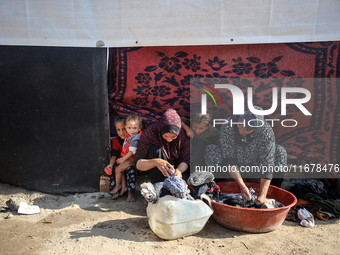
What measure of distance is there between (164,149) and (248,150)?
83cm

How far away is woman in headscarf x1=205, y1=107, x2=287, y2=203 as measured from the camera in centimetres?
267

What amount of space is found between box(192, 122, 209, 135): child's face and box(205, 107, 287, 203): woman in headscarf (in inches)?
8.4

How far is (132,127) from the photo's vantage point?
122 inches

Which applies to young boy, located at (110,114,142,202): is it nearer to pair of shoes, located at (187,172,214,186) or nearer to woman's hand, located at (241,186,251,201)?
pair of shoes, located at (187,172,214,186)

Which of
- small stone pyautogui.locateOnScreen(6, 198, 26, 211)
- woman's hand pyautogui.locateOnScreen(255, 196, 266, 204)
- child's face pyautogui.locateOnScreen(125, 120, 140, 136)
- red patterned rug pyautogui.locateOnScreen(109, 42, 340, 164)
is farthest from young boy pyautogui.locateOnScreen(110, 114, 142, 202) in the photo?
woman's hand pyautogui.locateOnScreen(255, 196, 266, 204)

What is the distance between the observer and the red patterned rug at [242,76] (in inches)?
123

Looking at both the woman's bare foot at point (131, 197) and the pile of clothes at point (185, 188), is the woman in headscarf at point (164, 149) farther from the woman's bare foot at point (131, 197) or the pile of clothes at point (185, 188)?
the woman's bare foot at point (131, 197)

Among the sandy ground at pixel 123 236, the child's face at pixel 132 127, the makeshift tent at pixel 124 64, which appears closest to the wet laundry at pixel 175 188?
the sandy ground at pixel 123 236

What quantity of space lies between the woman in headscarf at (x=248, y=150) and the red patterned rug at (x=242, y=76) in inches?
20.6

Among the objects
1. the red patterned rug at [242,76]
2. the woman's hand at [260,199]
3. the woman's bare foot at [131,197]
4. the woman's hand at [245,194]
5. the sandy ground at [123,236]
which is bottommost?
the sandy ground at [123,236]

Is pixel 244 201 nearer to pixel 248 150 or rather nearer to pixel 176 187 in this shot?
pixel 248 150

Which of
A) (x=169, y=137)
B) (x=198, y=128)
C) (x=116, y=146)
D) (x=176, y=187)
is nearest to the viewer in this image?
(x=176, y=187)

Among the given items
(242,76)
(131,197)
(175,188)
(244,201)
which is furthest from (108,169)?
(242,76)

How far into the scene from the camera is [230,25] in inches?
118
